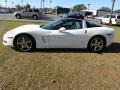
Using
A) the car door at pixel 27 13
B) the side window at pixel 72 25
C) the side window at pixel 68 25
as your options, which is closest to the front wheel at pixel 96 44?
the side window at pixel 72 25

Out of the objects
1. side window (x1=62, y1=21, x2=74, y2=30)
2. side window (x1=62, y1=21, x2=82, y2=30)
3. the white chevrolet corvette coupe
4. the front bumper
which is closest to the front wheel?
the white chevrolet corvette coupe

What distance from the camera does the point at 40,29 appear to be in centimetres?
901

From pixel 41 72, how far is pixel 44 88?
1.06 m

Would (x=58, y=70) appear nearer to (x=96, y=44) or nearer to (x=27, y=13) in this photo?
(x=96, y=44)

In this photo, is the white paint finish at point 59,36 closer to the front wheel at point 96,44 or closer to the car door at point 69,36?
the car door at point 69,36

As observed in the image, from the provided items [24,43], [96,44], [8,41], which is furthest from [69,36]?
[8,41]

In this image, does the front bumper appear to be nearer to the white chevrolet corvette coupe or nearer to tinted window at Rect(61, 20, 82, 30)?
the white chevrolet corvette coupe

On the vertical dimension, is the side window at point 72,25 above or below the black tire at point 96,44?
above

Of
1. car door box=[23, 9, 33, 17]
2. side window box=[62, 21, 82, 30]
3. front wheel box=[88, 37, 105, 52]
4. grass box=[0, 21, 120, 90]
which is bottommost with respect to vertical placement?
grass box=[0, 21, 120, 90]

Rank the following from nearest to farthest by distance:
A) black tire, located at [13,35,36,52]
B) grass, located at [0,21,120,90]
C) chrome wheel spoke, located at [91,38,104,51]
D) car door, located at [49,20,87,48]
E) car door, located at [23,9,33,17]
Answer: grass, located at [0,21,120,90], black tire, located at [13,35,36,52], car door, located at [49,20,87,48], chrome wheel spoke, located at [91,38,104,51], car door, located at [23,9,33,17]

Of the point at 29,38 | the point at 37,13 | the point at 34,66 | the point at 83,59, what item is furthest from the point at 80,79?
the point at 37,13

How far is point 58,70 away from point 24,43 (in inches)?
102

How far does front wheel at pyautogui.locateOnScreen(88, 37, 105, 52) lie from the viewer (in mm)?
9414

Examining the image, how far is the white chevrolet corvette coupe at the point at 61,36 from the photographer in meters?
8.78
